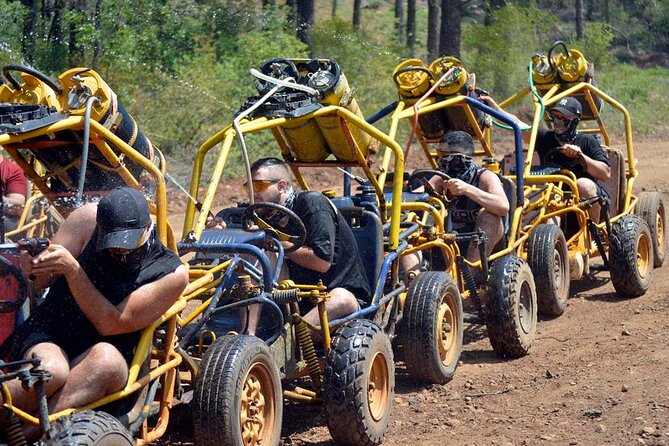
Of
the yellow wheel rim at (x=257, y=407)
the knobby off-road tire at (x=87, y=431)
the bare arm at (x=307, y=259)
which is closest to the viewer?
the knobby off-road tire at (x=87, y=431)

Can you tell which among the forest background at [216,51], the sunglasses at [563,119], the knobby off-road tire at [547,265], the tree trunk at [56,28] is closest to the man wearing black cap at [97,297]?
the knobby off-road tire at [547,265]

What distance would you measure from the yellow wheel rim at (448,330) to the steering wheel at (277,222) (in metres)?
1.29

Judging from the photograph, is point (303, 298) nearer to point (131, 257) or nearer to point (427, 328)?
point (427, 328)

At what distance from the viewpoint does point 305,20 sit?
23828mm

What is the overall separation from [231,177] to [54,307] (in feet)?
39.5

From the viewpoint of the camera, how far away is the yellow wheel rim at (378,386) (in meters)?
5.96

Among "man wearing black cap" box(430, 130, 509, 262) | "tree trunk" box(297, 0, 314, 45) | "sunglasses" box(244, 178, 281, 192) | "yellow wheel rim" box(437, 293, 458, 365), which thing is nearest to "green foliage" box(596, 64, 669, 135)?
"tree trunk" box(297, 0, 314, 45)

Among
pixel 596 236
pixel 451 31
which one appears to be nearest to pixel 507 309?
pixel 596 236

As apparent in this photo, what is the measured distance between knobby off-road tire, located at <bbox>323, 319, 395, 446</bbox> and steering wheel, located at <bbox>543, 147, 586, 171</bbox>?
4.85m

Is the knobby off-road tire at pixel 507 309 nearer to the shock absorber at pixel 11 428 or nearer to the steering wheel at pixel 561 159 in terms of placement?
the steering wheel at pixel 561 159

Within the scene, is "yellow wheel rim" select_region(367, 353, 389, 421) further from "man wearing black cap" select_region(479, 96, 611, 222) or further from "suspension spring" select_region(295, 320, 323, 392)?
"man wearing black cap" select_region(479, 96, 611, 222)

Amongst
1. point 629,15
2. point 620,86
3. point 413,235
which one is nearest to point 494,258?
point 413,235

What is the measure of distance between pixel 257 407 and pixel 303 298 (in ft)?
4.01

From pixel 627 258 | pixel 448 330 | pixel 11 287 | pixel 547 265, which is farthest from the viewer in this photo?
pixel 627 258
